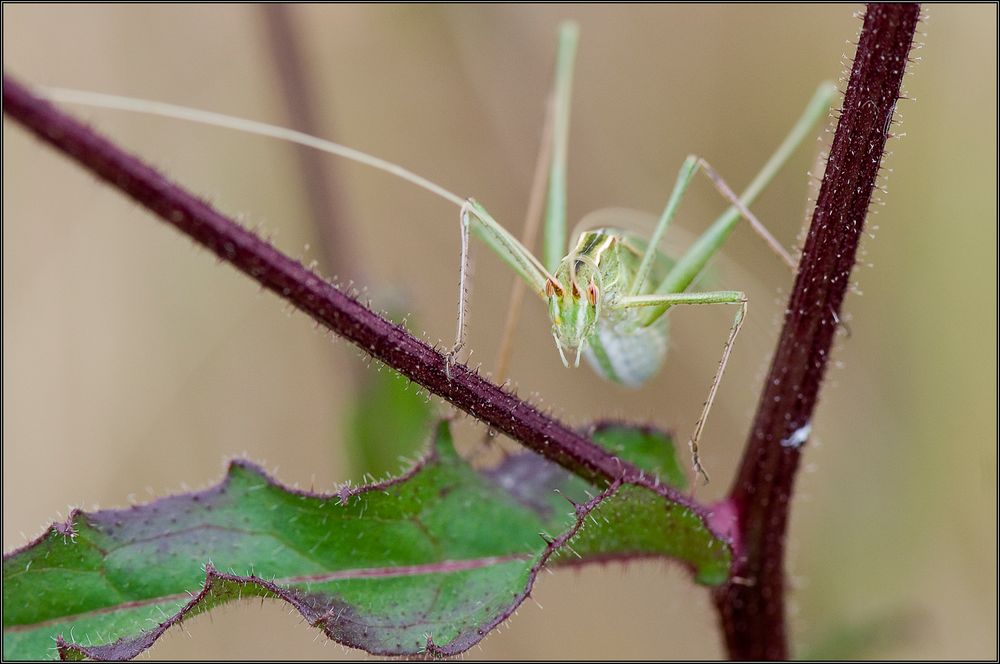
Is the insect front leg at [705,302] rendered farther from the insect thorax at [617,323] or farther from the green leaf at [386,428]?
Answer: the green leaf at [386,428]

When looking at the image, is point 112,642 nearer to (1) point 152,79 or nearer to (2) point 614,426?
(2) point 614,426

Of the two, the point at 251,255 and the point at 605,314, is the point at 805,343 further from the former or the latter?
the point at 251,255

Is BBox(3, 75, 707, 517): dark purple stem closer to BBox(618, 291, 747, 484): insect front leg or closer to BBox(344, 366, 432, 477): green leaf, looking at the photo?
BBox(618, 291, 747, 484): insect front leg

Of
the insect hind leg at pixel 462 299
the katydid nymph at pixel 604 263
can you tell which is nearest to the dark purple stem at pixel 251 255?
the insect hind leg at pixel 462 299

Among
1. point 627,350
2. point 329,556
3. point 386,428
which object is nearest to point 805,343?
point 627,350

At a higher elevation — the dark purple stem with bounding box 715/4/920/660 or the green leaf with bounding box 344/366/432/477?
the green leaf with bounding box 344/366/432/477

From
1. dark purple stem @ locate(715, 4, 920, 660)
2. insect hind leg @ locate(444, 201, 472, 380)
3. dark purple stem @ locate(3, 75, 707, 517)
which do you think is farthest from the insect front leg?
dark purple stem @ locate(3, 75, 707, 517)

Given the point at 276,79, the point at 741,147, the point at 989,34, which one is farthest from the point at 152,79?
the point at 989,34
